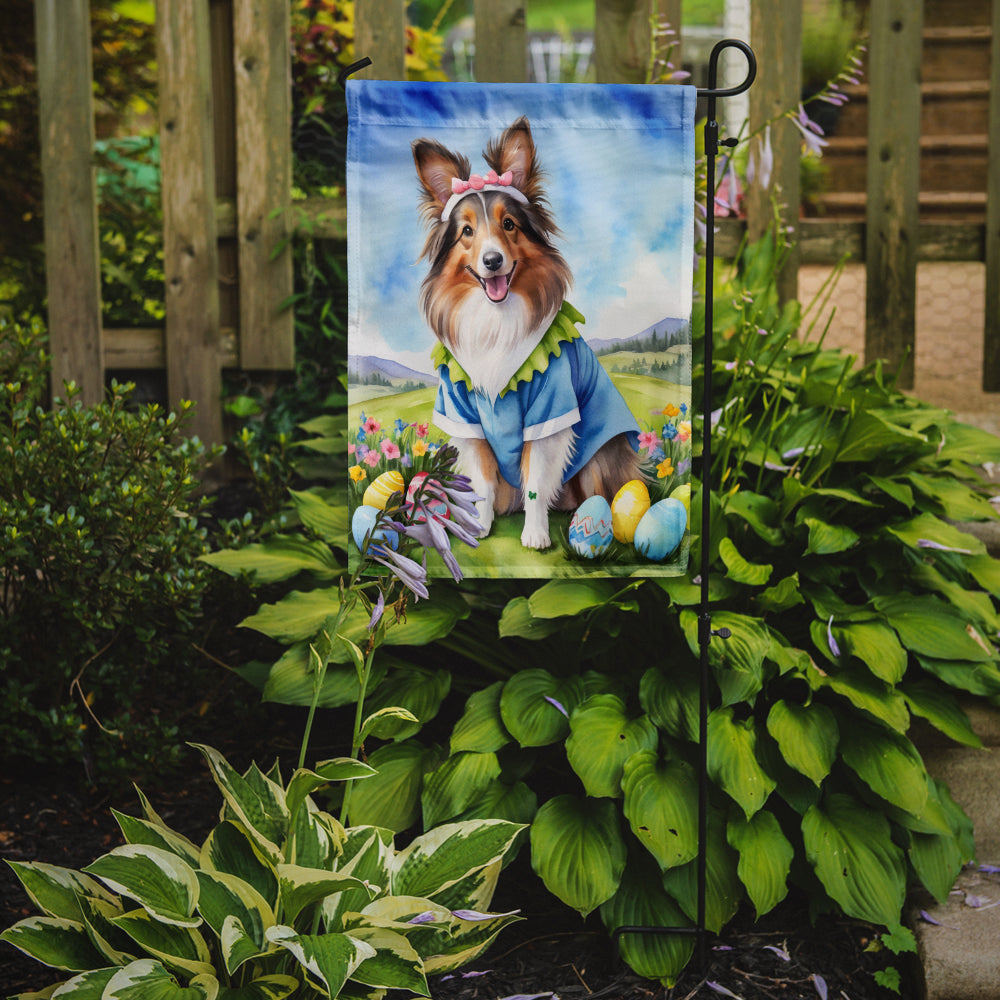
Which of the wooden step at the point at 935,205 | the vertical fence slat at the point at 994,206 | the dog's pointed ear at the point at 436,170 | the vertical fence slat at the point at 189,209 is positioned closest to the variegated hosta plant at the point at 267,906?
the dog's pointed ear at the point at 436,170

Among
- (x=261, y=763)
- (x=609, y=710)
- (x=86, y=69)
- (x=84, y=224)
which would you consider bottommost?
(x=261, y=763)

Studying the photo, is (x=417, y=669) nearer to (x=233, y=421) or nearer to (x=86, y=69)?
(x=233, y=421)

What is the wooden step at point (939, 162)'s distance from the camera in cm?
592

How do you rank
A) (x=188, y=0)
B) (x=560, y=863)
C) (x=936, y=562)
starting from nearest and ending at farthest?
(x=560, y=863) < (x=936, y=562) < (x=188, y=0)

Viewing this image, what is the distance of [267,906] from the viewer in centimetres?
146

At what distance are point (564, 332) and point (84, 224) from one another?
2.00 metres

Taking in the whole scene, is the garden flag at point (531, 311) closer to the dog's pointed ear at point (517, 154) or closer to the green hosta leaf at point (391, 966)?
the dog's pointed ear at point (517, 154)

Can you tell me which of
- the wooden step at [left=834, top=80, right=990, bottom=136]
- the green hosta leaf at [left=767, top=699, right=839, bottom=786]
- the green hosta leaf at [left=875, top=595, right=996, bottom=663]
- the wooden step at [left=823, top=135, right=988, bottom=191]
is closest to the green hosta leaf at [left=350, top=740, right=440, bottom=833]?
the green hosta leaf at [left=767, top=699, right=839, bottom=786]

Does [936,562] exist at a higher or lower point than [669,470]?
lower

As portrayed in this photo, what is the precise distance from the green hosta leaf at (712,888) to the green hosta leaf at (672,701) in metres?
0.22

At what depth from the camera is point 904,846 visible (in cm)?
193

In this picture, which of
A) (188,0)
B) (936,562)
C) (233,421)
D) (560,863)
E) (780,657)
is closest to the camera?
(560,863)

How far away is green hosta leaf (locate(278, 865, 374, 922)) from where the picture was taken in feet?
4.59

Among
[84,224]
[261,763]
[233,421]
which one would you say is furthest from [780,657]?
[84,224]
